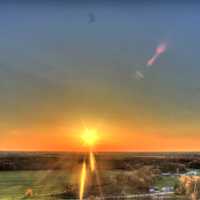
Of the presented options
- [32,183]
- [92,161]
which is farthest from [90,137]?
[32,183]

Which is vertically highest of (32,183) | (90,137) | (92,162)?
(90,137)

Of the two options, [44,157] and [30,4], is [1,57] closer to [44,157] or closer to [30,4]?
[30,4]

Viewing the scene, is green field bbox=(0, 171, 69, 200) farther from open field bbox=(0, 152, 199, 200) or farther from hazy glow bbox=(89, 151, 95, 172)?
hazy glow bbox=(89, 151, 95, 172)

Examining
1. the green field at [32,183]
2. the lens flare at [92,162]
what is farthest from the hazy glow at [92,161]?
the green field at [32,183]

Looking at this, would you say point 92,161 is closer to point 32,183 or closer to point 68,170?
point 68,170

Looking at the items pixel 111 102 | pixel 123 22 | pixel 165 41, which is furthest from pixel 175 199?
pixel 123 22

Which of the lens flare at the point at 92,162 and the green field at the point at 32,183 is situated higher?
the lens flare at the point at 92,162

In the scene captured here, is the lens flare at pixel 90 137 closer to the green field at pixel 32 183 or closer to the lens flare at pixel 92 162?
the lens flare at pixel 92 162

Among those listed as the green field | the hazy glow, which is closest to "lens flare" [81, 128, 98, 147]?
the hazy glow
